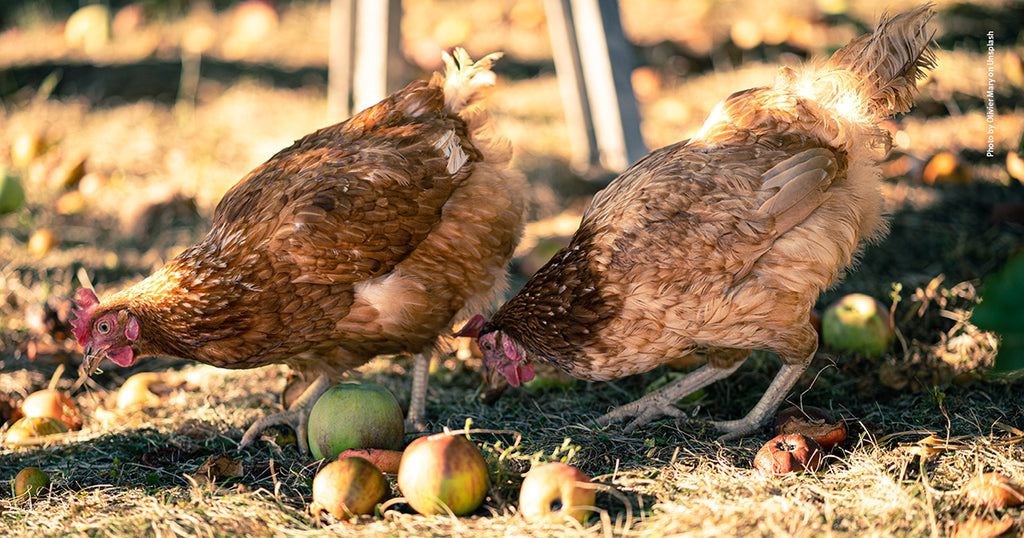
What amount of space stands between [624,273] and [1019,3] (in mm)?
6502

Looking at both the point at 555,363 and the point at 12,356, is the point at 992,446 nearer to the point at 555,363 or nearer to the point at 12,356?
the point at 555,363

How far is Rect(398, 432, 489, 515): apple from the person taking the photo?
2334mm

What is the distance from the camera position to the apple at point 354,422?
2814 millimetres

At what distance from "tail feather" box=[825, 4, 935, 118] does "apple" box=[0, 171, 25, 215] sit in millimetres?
4886

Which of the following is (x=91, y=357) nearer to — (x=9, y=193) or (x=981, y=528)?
(x=9, y=193)

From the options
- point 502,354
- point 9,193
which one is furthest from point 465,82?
point 9,193

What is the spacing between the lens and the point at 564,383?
3.58m

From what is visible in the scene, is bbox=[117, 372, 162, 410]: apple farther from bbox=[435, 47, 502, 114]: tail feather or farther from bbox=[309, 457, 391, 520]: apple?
bbox=[435, 47, 502, 114]: tail feather

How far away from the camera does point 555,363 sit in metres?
2.98

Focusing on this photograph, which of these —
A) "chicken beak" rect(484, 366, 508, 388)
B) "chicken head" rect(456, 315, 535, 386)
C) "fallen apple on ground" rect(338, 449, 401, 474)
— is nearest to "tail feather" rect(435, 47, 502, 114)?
"chicken head" rect(456, 315, 535, 386)

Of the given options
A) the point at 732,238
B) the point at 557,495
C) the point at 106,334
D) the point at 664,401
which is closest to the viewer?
the point at 557,495

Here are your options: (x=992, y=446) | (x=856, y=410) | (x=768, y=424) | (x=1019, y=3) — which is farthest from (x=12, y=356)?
(x=1019, y=3)

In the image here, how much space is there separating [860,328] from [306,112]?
486 cm

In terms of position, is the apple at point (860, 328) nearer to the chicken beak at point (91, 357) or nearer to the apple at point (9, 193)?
the chicken beak at point (91, 357)
